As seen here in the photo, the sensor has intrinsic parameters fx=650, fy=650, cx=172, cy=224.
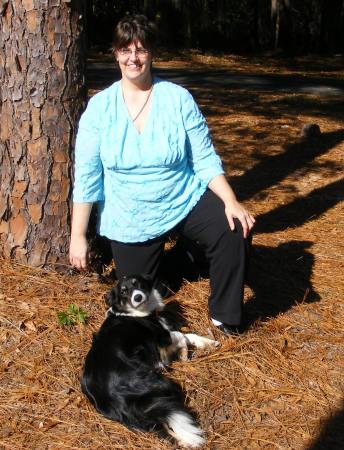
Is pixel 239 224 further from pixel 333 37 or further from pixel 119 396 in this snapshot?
pixel 333 37

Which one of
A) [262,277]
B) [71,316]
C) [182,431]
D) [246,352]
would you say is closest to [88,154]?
[71,316]

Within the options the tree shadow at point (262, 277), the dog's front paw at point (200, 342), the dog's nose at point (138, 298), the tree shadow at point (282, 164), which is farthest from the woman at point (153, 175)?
the tree shadow at point (282, 164)

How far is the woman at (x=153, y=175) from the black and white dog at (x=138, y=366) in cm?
32

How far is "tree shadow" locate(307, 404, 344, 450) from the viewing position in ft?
10.4

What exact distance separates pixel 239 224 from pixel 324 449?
1.24 metres

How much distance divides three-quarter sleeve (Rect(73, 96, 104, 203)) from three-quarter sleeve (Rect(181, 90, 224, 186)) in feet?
1.66

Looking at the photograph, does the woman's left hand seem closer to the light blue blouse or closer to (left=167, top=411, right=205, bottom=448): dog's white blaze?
the light blue blouse

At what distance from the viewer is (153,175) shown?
3.72 m

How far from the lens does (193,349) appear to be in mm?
3805

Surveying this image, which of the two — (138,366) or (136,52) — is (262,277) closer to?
(138,366)

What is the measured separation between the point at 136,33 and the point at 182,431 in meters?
2.06

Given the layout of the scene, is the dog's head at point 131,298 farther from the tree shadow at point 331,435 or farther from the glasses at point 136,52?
the glasses at point 136,52

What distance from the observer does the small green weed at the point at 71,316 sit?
381cm

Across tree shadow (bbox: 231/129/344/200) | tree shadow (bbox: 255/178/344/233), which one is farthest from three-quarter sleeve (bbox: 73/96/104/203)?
tree shadow (bbox: 231/129/344/200)
